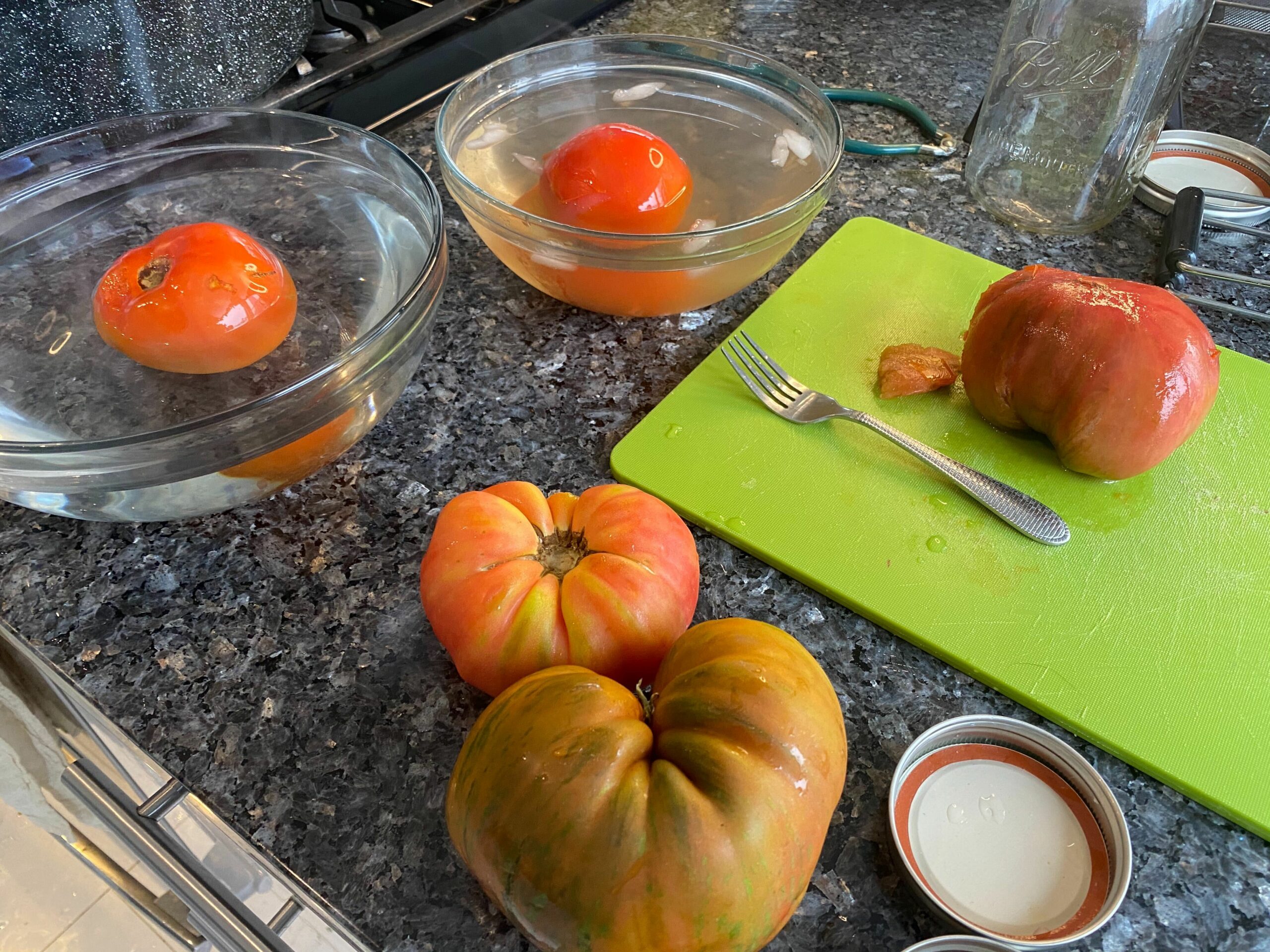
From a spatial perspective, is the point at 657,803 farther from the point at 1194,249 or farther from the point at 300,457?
the point at 1194,249

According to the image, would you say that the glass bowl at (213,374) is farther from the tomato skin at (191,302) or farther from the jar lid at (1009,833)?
the jar lid at (1009,833)

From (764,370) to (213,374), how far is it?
503 millimetres

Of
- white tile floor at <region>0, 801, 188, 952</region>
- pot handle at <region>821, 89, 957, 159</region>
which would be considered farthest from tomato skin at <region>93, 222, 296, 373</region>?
white tile floor at <region>0, 801, 188, 952</region>

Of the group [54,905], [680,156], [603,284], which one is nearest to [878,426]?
[603,284]

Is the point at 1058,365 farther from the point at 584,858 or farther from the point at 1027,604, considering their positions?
the point at 584,858

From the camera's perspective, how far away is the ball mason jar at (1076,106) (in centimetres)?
90

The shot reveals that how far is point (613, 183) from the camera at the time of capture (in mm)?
805

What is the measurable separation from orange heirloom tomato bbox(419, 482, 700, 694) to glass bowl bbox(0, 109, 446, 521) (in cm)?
15

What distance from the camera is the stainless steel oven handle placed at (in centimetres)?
71

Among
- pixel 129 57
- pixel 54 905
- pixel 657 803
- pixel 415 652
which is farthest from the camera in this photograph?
pixel 54 905

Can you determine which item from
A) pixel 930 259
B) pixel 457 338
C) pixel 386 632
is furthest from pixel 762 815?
pixel 930 259

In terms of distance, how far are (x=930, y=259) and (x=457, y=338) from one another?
550mm

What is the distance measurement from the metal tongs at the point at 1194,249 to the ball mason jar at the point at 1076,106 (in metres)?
0.07

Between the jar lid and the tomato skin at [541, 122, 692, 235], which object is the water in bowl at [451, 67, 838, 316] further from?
the jar lid
